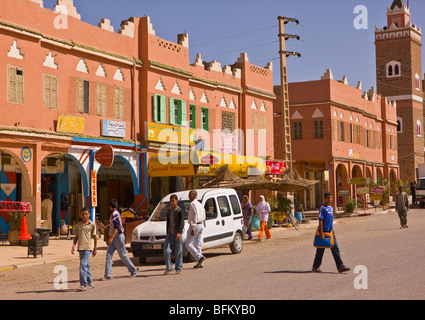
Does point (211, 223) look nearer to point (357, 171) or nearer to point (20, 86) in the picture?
point (20, 86)

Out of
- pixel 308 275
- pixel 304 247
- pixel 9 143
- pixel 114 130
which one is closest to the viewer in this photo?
pixel 308 275

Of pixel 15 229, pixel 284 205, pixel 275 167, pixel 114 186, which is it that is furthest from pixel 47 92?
pixel 275 167

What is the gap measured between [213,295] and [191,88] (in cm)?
2238

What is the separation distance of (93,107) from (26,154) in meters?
4.27

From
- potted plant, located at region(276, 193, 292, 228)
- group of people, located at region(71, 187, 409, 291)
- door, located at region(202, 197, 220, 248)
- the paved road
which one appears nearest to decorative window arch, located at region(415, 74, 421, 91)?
potted plant, located at region(276, 193, 292, 228)

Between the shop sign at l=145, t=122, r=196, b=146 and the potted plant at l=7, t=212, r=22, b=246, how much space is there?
783 cm

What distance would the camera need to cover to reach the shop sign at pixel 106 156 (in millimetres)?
Answer: 22859

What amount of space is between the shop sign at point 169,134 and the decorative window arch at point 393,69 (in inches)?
1850

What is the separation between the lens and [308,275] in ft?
42.5

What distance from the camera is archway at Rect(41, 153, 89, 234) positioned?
86.1 ft

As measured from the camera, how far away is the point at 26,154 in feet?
73.4
